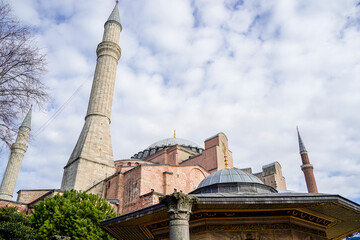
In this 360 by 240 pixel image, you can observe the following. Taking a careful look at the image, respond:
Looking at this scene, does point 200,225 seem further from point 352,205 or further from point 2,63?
point 2,63

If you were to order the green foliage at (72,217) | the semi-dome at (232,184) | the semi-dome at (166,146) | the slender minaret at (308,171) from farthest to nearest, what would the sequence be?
the semi-dome at (166,146), the slender minaret at (308,171), the green foliage at (72,217), the semi-dome at (232,184)

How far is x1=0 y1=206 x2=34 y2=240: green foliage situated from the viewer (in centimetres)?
919

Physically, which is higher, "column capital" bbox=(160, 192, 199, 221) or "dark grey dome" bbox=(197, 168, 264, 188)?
"dark grey dome" bbox=(197, 168, 264, 188)

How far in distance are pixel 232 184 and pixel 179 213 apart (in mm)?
3461

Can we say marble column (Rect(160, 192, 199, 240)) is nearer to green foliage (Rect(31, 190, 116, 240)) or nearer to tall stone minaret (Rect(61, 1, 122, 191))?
green foliage (Rect(31, 190, 116, 240))

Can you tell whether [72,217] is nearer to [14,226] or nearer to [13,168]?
[14,226]

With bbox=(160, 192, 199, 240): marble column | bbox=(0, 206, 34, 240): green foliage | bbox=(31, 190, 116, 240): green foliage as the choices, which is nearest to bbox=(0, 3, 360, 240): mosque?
bbox=(160, 192, 199, 240): marble column

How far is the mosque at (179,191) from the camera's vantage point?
218 inches

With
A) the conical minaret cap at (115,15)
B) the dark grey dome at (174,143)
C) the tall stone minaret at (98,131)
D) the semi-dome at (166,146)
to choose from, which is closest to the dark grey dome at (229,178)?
the tall stone minaret at (98,131)

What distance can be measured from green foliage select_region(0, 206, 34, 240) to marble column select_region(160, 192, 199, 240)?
273 inches

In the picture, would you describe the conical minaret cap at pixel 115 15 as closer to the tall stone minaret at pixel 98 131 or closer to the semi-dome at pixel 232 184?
the tall stone minaret at pixel 98 131

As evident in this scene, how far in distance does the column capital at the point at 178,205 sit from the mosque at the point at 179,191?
0.6 inches

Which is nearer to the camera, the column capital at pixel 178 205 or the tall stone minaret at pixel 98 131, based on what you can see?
the column capital at pixel 178 205

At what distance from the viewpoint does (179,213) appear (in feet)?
15.6
